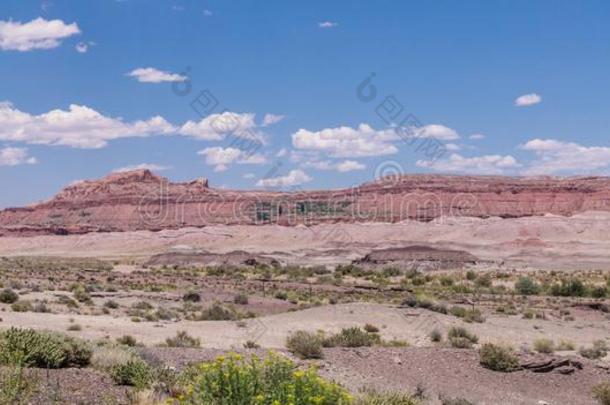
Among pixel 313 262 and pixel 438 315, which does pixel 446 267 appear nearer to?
pixel 313 262

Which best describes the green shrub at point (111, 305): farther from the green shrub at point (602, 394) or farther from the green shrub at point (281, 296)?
the green shrub at point (602, 394)

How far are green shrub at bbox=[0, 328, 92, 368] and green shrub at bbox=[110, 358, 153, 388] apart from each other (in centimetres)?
100

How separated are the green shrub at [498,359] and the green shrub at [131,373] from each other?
9.59m

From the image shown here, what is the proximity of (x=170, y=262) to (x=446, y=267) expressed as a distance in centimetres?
3212

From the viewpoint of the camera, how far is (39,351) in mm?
11812

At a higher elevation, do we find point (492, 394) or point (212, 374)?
point (212, 374)

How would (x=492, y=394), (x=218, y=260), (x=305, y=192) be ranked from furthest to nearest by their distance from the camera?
(x=305, y=192)
(x=218, y=260)
(x=492, y=394)

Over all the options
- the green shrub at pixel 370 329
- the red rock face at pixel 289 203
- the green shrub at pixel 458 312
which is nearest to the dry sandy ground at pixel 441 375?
the green shrub at pixel 370 329

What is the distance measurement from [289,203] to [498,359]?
138 metres

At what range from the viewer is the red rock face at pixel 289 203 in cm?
12875

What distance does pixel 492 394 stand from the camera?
1661cm

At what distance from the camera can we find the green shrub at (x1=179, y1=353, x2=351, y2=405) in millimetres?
7289

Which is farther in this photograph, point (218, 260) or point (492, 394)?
point (218, 260)

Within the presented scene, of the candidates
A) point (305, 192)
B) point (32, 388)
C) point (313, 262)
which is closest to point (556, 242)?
point (313, 262)
